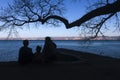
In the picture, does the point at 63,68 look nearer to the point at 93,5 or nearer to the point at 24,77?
the point at 24,77

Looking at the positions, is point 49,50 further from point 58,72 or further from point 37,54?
point 58,72

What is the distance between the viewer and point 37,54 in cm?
1409

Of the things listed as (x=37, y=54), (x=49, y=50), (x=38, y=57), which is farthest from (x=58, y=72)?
(x=49, y=50)

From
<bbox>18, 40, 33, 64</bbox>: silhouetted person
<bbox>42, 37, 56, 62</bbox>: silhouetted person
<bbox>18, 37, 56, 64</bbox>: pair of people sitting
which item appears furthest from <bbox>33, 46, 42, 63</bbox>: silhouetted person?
<bbox>42, 37, 56, 62</bbox>: silhouetted person

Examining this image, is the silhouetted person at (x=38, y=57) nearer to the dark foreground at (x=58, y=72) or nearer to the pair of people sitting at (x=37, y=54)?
the pair of people sitting at (x=37, y=54)

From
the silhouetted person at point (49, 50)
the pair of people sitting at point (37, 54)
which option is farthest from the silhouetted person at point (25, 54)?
the silhouetted person at point (49, 50)

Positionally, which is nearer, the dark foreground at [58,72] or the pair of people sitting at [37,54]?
the dark foreground at [58,72]

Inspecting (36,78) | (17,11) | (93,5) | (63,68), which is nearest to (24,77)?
(36,78)

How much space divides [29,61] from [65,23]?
8.70 feet

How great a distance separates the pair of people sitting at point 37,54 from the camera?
13.8 metres

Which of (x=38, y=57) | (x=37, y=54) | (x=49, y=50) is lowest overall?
(x=38, y=57)

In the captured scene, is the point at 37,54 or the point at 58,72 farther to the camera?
the point at 37,54

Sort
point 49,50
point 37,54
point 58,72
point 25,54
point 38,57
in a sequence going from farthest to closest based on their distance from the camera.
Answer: point 49,50, point 37,54, point 38,57, point 25,54, point 58,72

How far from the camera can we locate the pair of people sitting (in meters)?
13.8
